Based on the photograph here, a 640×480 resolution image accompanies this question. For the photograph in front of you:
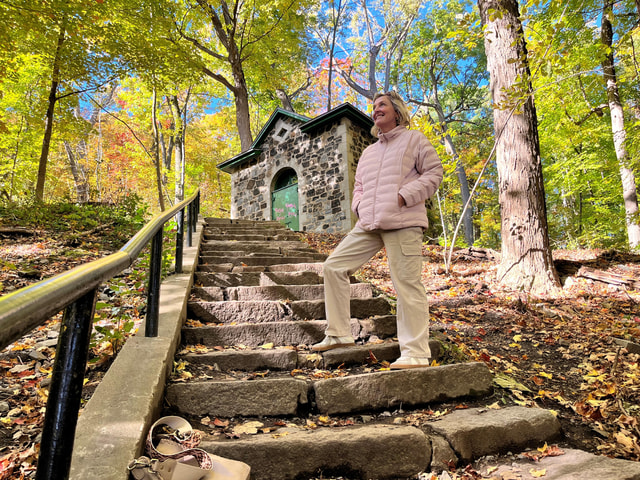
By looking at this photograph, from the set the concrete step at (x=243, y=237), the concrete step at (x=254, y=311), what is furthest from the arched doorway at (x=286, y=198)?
the concrete step at (x=254, y=311)

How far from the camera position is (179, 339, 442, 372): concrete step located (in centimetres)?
238

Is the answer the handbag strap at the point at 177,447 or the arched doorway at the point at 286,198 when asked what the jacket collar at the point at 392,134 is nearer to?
the handbag strap at the point at 177,447

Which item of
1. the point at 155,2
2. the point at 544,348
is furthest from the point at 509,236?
the point at 155,2

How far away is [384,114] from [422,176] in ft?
1.82

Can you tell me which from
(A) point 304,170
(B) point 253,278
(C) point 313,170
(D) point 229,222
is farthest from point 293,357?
(A) point 304,170

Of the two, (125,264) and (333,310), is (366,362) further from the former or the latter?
(125,264)

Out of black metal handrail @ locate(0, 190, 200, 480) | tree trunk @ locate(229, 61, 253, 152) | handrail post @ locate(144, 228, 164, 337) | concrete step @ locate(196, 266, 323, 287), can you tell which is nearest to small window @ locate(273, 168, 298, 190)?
tree trunk @ locate(229, 61, 253, 152)

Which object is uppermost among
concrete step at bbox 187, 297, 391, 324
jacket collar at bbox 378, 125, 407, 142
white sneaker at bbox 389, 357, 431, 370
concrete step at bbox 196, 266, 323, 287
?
jacket collar at bbox 378, 125, 407, 142

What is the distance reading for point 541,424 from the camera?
184cm

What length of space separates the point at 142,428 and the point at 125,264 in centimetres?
64

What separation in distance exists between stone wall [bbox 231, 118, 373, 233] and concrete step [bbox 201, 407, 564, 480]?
322 inches

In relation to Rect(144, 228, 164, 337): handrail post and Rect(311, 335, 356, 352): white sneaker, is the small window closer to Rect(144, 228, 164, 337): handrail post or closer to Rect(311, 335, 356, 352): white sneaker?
Rect(311, 335, 356, 352): white sneaker

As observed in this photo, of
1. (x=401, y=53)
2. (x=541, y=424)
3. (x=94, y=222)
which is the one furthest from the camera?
(x=401, y=53)

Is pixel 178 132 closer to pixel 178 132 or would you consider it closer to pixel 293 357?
pixel 178 132
